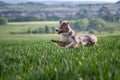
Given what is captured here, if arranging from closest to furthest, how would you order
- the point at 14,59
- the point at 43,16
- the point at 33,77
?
the point at 33,77 < the point at 14,59 < the point at 43,16

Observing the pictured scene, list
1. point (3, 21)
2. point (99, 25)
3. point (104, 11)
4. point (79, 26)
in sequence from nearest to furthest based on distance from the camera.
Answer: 1. point (3, 21)
2. point (79, 26)
3. point (99, 25)
4. point (104, 11)

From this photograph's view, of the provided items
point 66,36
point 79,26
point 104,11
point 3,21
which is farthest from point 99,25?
point 66,36

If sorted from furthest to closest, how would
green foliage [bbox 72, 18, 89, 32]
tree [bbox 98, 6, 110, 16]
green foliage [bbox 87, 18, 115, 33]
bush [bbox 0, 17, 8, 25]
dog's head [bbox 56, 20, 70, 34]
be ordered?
tree [bbox 98, 6, 110, 16]
green foliage [bbox 87, 18, 115, 33]
green foliage [bbox 72, 18, 89, 32]
bush [bbox 0, 17, 8, 25]
dog's head [bbox 56, 20, 70, 34]

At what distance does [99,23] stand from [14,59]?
228 ft

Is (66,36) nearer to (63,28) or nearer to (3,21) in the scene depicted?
(63,28)

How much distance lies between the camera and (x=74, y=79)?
12.8 ft

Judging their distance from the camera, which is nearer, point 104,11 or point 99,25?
point 99,25

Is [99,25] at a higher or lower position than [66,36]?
lower

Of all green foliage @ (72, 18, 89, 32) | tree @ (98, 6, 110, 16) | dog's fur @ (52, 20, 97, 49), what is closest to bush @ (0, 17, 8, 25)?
green foliage @ (72, 18, 89, 32)

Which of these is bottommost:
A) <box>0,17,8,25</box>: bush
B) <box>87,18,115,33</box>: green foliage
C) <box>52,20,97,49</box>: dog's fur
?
<box>87,18,115,33</box>: green foliage

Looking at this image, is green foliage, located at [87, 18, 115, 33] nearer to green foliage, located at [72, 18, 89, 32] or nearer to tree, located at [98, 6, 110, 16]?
tree, located at [98, 6, 110, 16]

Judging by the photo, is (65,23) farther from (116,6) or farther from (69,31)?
(116,6)

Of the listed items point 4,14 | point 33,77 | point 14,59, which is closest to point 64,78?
point 33,77

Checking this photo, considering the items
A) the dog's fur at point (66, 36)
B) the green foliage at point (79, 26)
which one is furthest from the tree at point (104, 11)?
the dog's fur at point (66, 36)
